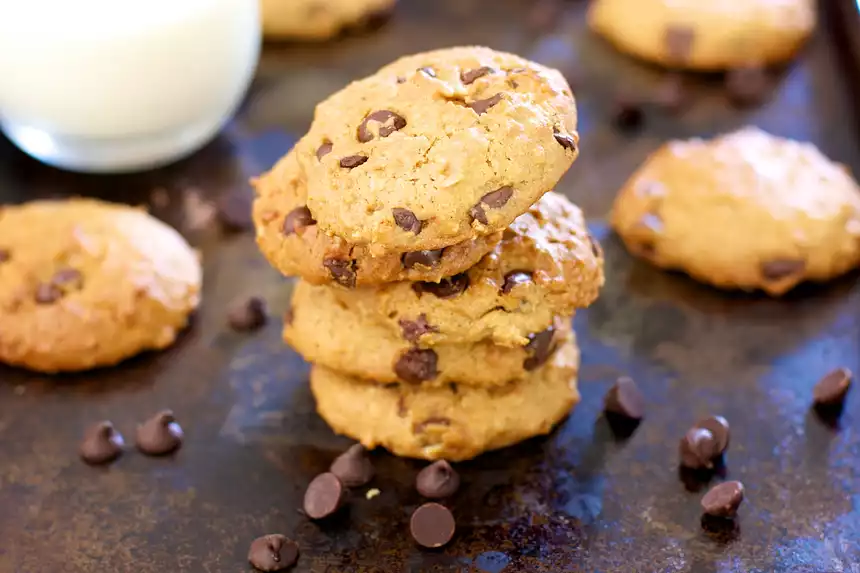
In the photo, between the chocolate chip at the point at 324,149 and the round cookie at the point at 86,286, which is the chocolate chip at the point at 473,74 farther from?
the round cookie at the point at 86,286

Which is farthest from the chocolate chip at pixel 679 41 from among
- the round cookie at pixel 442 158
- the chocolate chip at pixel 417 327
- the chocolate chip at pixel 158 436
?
the chocolate chip at pixel 158 436

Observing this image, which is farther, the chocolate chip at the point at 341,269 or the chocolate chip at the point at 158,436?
the chocolate chip at the point at 158,436

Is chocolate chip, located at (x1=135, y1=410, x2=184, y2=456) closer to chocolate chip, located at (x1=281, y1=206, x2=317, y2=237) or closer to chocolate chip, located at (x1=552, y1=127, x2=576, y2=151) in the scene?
chocolate chip, located at (x1=281, y1=206, x2=317, y2=237)

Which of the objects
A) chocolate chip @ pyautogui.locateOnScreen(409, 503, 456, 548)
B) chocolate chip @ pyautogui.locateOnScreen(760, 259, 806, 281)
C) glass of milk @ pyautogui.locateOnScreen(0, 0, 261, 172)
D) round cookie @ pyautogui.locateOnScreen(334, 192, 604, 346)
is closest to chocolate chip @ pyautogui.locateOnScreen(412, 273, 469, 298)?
round cookie @ pyautogui.locateOnScreen(334, 192, 604, 346)

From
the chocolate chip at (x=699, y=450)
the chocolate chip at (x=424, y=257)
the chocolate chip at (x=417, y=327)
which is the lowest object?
the chocolate chip at (x=699, y=450)

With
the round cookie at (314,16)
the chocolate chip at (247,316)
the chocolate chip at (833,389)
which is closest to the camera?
the chocolate chip at (833,389)

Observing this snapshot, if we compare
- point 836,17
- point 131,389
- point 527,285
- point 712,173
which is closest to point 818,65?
point 836,17

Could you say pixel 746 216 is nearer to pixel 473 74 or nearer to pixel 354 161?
pixel 473 74
